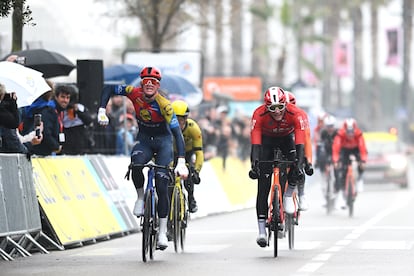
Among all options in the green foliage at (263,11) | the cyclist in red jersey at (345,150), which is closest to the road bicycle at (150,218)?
the cyclist in red jersey at (345,150)

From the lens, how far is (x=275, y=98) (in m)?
16.2

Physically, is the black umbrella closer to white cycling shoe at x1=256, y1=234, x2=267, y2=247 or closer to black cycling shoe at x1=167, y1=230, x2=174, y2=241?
Result: black cycling shoe at x1=167, y1=230, x2=174, y2=241

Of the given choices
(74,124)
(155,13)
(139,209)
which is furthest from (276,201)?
(155,13)

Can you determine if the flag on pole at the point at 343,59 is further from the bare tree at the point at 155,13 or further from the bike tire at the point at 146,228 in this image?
the bike tire at the point at 146,228

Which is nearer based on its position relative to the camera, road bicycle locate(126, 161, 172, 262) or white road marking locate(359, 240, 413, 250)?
road bicycle locate(126, 161, 172, 262)

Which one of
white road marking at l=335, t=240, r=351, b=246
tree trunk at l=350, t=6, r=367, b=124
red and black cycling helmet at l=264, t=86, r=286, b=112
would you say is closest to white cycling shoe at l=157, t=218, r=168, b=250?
red and black cycling helmet at l=264, t=86, r=286, b=112

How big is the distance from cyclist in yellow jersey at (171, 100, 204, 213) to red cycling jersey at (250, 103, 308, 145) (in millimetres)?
1615

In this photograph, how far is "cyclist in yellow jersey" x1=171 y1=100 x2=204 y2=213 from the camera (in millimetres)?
18109

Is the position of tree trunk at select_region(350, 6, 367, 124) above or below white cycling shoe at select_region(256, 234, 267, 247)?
above

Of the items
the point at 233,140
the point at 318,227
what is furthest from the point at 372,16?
the point at 318,227

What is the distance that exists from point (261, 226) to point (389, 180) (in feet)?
80.8

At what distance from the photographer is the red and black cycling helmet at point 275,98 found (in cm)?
1622

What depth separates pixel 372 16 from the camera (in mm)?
79750

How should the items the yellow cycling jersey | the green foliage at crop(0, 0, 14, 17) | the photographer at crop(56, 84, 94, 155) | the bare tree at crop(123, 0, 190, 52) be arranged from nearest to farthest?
the green foliage at crop(0, 0, 14, 17) → the yellow cycling jersey → the photographer at crop(56, 84, 94, 155) → the bare tree at crop(123, 0, 190, 52)
